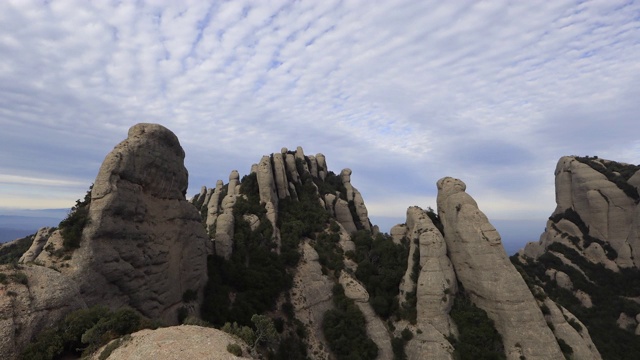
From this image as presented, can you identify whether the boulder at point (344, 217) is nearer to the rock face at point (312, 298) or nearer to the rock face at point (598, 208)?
the rock face at point (312, 298)

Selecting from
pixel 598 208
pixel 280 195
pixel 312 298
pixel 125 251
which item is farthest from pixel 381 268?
pixel 598 208

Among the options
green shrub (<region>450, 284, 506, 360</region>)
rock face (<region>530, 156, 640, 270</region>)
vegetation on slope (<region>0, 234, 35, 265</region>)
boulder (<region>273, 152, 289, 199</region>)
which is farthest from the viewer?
boulder (<region>273, 152, 289, 199</region>)

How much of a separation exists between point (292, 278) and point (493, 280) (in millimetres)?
28900

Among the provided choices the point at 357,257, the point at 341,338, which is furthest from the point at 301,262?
the point at 341,338

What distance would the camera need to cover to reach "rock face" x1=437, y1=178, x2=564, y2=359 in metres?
39.1

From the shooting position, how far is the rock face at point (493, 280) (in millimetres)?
39094

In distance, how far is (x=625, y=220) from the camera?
7188cm

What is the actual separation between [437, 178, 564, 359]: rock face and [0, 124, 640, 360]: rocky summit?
150 mm

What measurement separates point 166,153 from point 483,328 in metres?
43.7

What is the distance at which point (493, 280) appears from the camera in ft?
138

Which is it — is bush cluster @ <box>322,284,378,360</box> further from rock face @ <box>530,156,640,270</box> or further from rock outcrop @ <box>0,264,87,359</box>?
rock face @ <box>530,156,640,270</box>

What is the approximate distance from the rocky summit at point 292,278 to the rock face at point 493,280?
15cm

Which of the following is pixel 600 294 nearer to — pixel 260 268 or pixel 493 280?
pixel 493 280

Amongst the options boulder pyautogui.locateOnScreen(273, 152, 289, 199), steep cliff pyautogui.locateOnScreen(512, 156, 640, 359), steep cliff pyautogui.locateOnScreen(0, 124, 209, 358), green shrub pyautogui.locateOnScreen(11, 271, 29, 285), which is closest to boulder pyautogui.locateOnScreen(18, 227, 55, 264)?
steep cliff pyautogui.locateOnScreen(0, 124, 209, 358)
